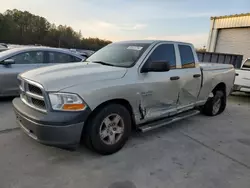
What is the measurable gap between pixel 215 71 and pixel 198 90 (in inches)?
35.4

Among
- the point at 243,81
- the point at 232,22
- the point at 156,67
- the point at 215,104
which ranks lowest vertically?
the point at 215,104

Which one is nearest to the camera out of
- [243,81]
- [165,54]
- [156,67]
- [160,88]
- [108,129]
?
[108,129]

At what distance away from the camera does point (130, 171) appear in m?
2.89

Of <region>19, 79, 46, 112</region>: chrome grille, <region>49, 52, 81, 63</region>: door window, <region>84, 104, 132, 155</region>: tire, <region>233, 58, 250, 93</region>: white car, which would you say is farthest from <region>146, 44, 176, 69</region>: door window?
<region>233, 58, 250, 93</region>: white car

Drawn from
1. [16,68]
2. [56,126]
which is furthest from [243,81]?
[16,68]

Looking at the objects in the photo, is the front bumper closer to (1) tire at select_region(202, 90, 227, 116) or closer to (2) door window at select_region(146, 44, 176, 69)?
(2) door window at select_region(146, 44, 176, 69)

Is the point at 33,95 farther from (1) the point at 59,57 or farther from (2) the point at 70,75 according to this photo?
(1) the point at 59,57

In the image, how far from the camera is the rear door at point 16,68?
548 cm

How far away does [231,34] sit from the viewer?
16.4 metres

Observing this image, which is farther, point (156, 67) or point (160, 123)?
point (160, 123)

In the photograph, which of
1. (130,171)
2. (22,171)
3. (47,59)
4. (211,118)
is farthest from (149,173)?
(47,59)

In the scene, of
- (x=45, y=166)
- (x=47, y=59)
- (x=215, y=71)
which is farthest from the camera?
(x=47, y=59)

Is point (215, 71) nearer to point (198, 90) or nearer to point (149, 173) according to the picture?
point (198, 90)

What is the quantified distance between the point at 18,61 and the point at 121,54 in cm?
338
